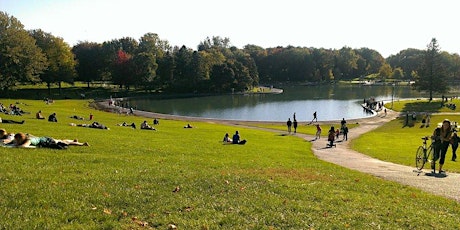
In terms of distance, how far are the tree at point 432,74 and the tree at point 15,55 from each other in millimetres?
89344

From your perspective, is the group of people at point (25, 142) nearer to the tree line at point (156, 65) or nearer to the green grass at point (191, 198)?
the green grass at point (191, 198)

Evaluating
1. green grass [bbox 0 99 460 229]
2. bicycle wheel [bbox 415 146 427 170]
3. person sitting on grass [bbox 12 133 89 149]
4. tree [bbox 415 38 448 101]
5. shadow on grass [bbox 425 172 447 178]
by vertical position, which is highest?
tree [bbox 415 38 448 101]

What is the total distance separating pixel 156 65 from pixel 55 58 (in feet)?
104

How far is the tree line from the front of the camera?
83.6 meters

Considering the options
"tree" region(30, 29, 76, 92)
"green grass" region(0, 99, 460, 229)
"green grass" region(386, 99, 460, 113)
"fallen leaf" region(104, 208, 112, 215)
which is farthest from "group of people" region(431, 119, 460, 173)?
"tree" region(30, 29, 76, 92)

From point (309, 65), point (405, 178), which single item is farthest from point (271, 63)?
point (405, 178)

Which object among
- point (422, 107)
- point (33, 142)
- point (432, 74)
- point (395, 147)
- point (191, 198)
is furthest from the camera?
point (432, 74)

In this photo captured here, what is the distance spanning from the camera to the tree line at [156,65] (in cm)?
8356

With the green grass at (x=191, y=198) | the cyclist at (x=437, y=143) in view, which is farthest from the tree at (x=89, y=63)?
the cyclist at (x=437, y=143)

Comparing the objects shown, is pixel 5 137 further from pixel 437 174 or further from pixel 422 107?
pixel 422 107

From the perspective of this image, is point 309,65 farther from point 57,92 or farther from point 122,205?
point 122,205

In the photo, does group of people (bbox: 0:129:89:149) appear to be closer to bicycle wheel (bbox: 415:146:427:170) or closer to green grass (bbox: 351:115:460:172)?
bicycle wheel (bbox: 415:146:427:170)

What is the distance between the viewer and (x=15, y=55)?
78625 millimetres

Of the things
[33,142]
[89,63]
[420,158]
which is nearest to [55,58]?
[89,63]
